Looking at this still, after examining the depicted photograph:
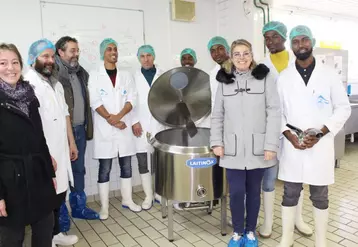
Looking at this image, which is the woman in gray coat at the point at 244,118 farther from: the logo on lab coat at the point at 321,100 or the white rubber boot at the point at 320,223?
the white rubber boot at the point at 320,223

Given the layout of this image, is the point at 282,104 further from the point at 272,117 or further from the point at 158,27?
the point at 158,27

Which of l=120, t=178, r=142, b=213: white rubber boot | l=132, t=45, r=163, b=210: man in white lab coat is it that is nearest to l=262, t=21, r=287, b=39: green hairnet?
l=132, t=45, r=163, b=210: man in white lab coat

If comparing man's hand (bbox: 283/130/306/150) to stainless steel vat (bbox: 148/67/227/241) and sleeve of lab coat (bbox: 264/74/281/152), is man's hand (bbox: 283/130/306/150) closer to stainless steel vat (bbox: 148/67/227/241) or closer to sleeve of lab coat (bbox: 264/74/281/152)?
sleeve of lab coat (bbox: 264/74/281/152)

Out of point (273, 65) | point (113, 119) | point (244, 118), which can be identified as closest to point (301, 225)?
point (244, 118)

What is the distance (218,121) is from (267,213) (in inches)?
31.1

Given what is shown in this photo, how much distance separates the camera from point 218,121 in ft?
6.30

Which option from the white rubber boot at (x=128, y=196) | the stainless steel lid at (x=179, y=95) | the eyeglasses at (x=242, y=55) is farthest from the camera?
the white rubber boot at (x=128, y=196)

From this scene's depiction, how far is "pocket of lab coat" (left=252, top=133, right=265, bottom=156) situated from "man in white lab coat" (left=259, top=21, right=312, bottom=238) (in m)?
0.33

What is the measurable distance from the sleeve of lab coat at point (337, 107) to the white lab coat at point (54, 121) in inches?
61.4

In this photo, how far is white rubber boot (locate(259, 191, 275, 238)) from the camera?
7.09ft

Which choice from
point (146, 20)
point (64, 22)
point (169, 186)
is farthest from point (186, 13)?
Answer: point (169, 186)

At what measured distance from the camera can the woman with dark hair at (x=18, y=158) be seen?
53.6 inches

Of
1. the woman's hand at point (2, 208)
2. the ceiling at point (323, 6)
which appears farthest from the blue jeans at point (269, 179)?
the ceiling at point (323, 6)

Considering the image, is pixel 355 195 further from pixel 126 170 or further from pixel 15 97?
pixel 15 97
